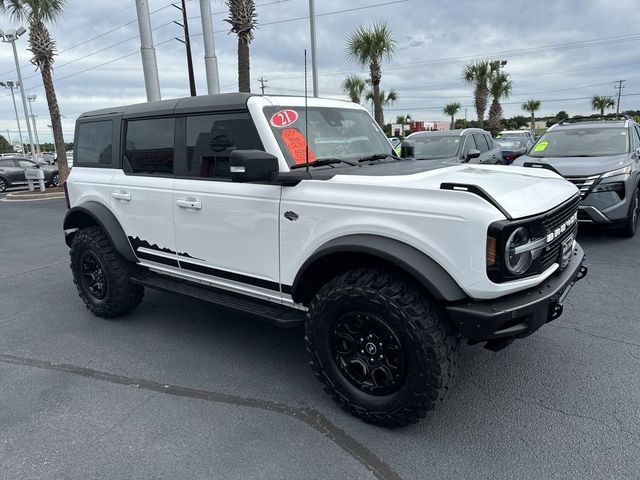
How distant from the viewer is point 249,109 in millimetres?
3166

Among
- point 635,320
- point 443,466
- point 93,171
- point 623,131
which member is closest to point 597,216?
point 623,131

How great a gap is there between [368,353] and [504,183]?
4.17 ft

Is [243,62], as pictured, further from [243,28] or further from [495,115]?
[495,115]

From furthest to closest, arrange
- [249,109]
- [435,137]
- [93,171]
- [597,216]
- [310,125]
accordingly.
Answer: [435,137] < [597,216] < [93,171] < [310,125] < [249,109]

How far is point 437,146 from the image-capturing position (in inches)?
370

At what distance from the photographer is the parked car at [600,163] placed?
20.6ft

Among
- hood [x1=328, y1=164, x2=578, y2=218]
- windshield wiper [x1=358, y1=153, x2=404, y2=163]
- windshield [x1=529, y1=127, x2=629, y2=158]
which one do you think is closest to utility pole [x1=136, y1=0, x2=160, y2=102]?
windshield [x1=529, y1=127, x2=629, y2=158]

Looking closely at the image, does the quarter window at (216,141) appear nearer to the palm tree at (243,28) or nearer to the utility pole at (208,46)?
the utility pole at (208,46)

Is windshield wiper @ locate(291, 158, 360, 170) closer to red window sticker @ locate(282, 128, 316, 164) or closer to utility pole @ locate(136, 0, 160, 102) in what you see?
red window sticker @ locate(282, 128, 316, 164)

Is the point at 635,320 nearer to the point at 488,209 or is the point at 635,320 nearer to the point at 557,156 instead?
the point at 488,209

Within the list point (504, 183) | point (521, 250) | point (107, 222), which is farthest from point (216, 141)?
point (521, 250)

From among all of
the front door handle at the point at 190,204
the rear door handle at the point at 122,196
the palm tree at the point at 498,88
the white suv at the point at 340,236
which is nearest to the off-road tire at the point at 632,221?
the white suv at the point at 340,236

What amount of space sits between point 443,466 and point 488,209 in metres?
1.34

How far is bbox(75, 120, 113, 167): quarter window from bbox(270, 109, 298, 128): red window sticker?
1914 millimetres
